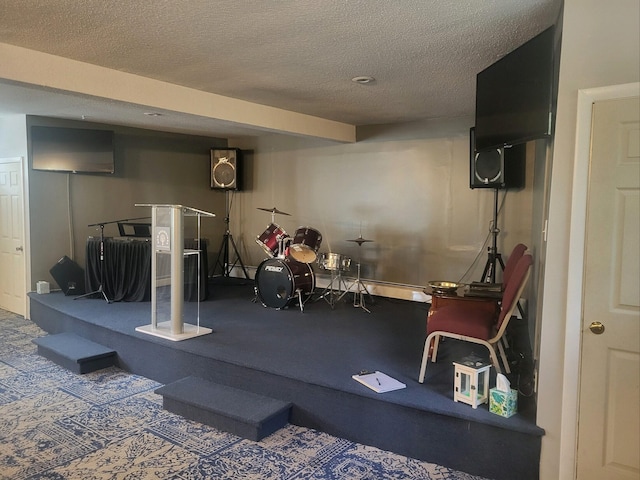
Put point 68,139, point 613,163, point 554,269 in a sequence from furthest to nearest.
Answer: point 68,139
point 554,269
point 613,163

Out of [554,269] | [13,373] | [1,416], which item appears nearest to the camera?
[554,269]

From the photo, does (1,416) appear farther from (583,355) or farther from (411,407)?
(583,355)

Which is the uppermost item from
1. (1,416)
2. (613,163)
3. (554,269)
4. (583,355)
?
→ (613,163)

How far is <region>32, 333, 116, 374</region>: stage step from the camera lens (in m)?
4.39

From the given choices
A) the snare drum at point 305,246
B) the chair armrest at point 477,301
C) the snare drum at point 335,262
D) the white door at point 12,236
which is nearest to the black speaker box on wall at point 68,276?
the white door at point 12,236

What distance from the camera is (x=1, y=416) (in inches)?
140

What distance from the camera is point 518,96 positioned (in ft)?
9.04

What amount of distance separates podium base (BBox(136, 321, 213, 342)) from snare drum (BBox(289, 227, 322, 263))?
Answer: 128 cm

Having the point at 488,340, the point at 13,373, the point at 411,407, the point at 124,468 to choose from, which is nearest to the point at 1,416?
the point at 13,373

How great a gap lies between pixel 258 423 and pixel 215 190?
5.24m

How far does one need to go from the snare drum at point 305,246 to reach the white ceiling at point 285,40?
1.60 meters

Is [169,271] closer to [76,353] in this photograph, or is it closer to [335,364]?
[76,353]

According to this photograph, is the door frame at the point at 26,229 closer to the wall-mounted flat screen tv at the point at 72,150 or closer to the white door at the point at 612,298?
the wall-mounted flat screen tv at the point at 72,150

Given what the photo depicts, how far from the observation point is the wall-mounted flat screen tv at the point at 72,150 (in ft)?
19.3
